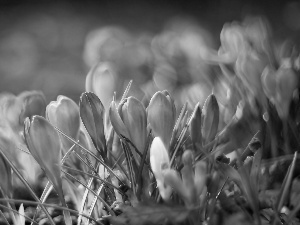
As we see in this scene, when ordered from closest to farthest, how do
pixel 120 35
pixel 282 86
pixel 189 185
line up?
pixel 189 185
pixel 282 86
pixel 120 35

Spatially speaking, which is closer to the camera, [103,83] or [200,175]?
[200,175]

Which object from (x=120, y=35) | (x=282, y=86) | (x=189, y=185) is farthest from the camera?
(x=120, y=35)

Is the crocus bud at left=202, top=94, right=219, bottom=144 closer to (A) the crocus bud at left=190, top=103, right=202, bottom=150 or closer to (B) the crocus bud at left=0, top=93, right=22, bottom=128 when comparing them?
(A) the crocus bud at left=190, top=103, right=202, bottom=150

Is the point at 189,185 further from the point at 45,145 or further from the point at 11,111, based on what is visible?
the point at 11,111

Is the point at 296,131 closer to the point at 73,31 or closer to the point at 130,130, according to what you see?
the point at 130,130

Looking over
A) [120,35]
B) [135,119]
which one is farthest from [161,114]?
[120,35]
